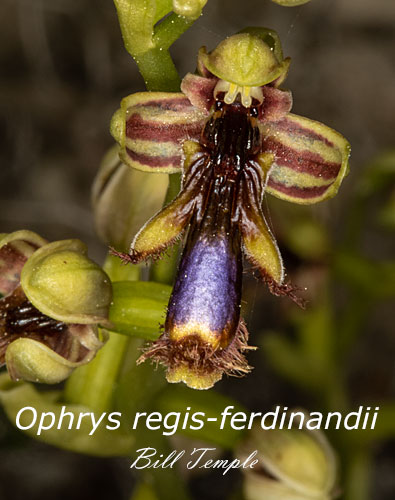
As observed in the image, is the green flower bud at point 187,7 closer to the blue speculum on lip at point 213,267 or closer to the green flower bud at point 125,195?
the blue speculum on lip at point 213,267

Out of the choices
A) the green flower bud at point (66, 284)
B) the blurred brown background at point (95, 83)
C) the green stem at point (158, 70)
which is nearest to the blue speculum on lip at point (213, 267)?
the green stem at point (158, 70)

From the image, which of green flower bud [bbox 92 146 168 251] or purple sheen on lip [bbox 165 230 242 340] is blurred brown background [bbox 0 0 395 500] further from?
purple sheen on lip [bbox 165 230 242 340]

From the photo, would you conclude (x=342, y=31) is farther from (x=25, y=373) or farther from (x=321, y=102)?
(x=25, y=373)

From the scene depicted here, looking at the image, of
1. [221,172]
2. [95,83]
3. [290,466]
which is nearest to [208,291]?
[221,172]

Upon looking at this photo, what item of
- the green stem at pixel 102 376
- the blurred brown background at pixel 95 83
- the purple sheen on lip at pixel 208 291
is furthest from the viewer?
the blurred brown background at pixel 95 83

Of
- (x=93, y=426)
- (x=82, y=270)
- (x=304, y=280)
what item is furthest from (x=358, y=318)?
(x=82, y=270)

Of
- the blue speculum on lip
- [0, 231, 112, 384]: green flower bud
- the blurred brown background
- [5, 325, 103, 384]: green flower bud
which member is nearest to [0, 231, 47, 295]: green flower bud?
[0, 231, 112, 384]: green flower bud
